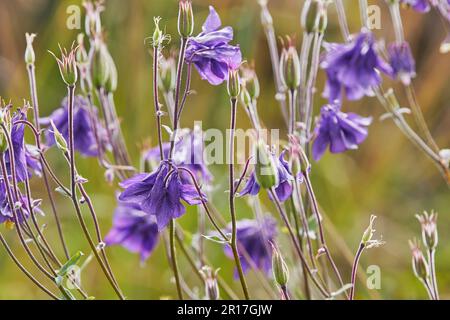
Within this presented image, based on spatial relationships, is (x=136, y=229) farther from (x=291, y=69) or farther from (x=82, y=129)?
Answer: (x=291, y=69)

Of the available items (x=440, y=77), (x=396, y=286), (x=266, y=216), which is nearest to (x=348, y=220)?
(x=396, y=286)

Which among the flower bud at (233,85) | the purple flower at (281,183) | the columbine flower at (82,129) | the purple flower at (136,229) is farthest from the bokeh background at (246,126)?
the flower bud at (233,85)

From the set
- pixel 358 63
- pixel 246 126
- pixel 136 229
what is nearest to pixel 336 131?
pixel 358 63

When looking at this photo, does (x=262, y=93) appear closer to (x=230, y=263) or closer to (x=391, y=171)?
(x=391, y=171)

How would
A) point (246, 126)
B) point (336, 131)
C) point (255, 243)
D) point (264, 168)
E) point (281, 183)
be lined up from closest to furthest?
point (264, 168)
point (281, 183)
point (336, 131)
point (255, 243)
point (246, 126)

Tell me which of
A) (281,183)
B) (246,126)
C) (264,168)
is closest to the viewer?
(264,168)

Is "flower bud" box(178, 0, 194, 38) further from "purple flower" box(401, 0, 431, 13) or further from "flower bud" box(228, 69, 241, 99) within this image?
"purple flower" box(401, 0, 431, 13)
